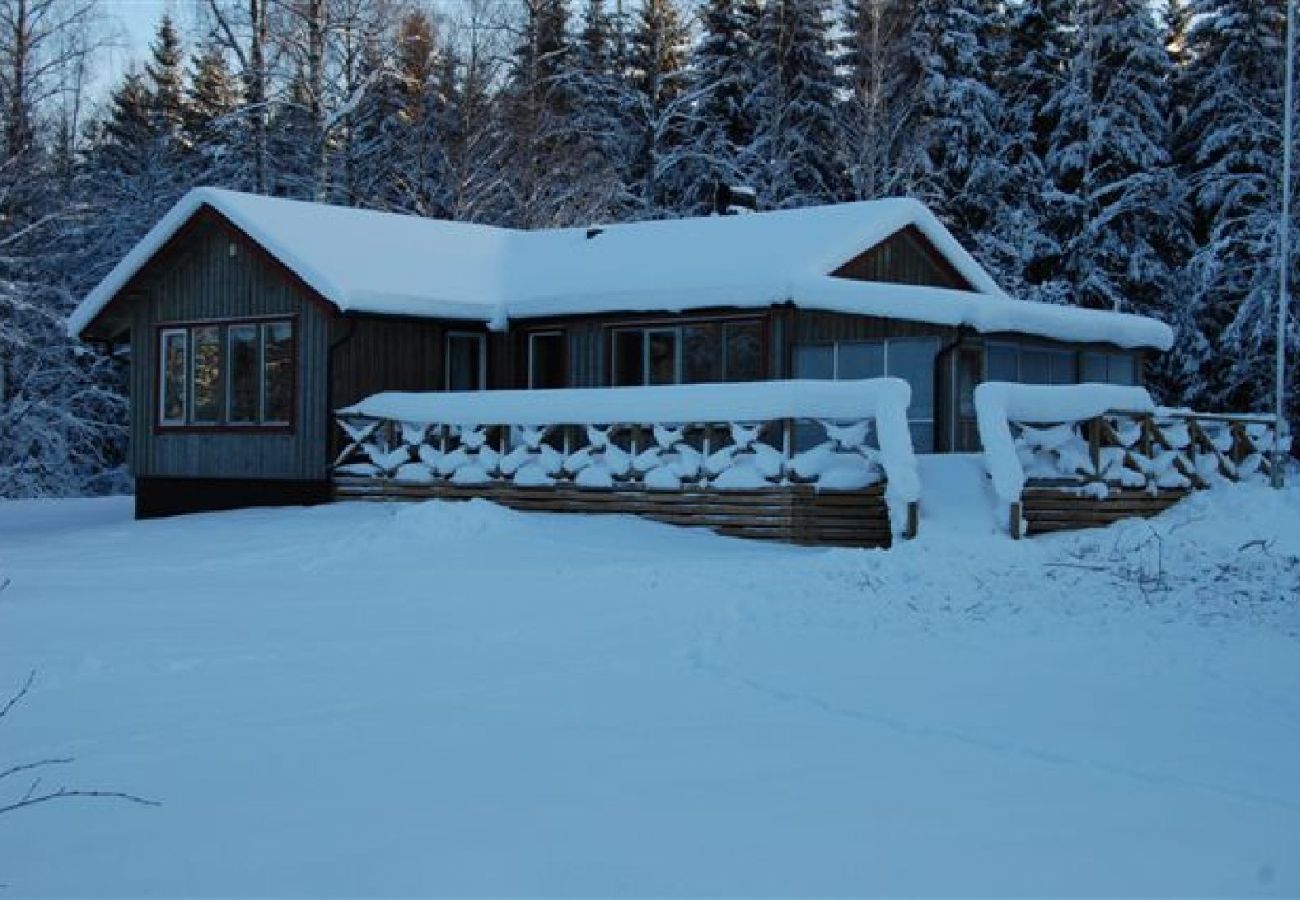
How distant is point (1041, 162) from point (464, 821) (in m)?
33.9

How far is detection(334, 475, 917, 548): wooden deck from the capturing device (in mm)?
15711

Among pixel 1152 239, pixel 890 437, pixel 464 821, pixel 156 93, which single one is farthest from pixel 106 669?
pixel 156 93

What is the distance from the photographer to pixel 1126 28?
35062mm

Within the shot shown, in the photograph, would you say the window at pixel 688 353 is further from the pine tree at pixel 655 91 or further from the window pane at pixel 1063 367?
the pine tree at pixel 655 91

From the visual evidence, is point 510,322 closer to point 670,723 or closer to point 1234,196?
point 670,723

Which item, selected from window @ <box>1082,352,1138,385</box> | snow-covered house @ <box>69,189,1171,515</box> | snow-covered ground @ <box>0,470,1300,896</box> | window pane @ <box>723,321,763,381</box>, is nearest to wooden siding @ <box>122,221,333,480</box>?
snow-covered house @ <box>69,189,1171,515</box>

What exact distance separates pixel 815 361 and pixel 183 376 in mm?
9762

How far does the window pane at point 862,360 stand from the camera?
64.0ft

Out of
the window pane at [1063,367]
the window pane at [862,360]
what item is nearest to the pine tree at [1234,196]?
the window pane at [1063,367]

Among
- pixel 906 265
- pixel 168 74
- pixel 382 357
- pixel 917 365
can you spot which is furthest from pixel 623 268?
pixel 168 74

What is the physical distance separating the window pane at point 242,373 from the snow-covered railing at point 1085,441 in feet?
35.9

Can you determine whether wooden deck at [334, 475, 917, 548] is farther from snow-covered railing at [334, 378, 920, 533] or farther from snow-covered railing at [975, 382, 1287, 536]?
snow-covered railing at [975, 382, 1287, 536]

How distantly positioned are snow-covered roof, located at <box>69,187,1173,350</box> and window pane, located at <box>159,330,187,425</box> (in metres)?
1.11

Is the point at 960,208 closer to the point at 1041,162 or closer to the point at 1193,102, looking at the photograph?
the point at 1041,162
